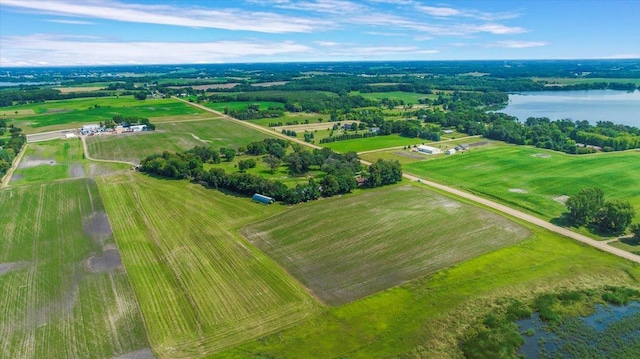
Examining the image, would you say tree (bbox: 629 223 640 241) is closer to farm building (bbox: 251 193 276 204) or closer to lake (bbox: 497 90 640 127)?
farm building (bbox: 251 193 276 204)

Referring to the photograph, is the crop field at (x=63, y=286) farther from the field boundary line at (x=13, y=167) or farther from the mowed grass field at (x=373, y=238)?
the mowed grass field at (x=373, y=238)

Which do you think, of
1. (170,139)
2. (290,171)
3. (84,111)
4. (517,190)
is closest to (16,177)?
(170,139)

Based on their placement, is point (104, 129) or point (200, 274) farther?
point (104, 129)

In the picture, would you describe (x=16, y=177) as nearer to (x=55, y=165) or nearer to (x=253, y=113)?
(x=55, y=165)

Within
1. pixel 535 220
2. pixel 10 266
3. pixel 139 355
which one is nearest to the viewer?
pixel 139 355

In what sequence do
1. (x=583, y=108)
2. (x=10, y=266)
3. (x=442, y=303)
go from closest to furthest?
(x=442, y=303), (x=10, y=266), (x=583, y=108)

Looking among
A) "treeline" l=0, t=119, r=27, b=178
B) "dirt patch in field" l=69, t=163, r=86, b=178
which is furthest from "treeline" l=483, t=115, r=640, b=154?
"treeline" l=0, t=119, r=27, b=178
